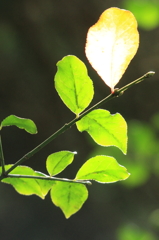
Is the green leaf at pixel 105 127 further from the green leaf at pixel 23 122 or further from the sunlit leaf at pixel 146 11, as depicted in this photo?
the sunlit leaf at pixel 146 11

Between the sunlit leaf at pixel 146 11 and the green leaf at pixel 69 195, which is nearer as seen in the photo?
the green leaf at pixel 69 195

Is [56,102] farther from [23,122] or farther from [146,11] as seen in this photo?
[23,122]

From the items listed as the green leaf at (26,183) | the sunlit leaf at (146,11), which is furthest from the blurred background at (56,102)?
the green leaf at (26,183)

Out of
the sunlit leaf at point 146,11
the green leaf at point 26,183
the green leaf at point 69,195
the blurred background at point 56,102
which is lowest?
the blurred background at point 56,102

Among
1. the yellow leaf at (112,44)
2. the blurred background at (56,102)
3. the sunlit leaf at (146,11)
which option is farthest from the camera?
the blurred background at (56,102)

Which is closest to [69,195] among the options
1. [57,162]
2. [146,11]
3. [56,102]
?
[57,162]

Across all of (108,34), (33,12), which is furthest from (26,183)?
(33,12)
